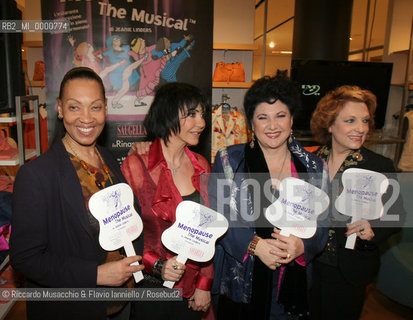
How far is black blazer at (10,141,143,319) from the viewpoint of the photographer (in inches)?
47.1

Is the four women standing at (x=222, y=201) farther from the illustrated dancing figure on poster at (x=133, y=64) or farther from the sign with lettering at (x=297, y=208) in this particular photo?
the illustrated dancing figure on poster at (x=133, y=64)

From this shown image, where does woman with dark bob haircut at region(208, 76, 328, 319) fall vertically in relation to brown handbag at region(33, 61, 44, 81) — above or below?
below

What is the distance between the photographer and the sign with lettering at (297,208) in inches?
59.7

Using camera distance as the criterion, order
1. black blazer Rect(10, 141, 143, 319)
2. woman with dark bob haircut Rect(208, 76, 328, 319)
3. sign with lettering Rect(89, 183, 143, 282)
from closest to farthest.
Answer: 1. black blazer Rect(10, 141, 143, 319)
2. sign with lettering Rect(89, 183, 143, 282)
3. woman with dark bob haircut Rect(208, 76, 328, 319)

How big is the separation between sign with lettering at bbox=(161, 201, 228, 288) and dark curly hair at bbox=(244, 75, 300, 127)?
0.67 metres

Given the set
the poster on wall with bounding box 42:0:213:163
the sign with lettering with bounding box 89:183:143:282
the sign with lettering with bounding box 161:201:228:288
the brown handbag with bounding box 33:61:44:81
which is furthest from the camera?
the brown handbag with bounding box 33:61:44:81

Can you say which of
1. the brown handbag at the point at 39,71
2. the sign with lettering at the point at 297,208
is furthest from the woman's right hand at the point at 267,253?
the brown handbag at the point at 39,71

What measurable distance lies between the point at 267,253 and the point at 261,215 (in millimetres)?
213

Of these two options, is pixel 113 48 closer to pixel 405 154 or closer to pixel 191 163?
pixel 191 163

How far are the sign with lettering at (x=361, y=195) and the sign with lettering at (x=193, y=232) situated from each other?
0.78m

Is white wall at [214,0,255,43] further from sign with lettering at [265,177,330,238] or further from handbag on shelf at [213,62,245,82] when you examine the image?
sign with lettering at [265,177,330,238]

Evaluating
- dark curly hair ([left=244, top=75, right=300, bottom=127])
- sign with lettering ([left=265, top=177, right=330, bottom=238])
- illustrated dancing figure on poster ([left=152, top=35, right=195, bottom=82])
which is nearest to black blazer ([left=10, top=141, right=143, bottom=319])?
sign with lettering ([left=265, top=177, right=330, bottom=238])

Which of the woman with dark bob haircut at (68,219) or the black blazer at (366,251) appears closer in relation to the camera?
the woman with dark bob haircut at (68,219)

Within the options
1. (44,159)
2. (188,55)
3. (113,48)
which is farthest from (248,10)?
(44,159)
